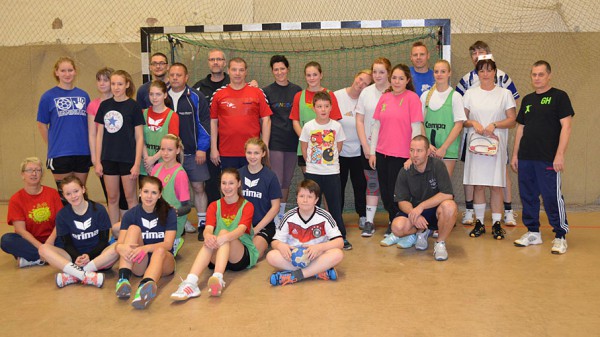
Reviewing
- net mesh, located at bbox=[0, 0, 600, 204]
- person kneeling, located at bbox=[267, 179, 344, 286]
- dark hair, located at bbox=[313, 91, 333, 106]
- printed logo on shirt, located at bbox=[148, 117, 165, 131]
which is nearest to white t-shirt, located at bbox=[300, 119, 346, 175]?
dark hair, located at bbox=[313, 91, 333, 106]

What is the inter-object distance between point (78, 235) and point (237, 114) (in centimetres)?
181

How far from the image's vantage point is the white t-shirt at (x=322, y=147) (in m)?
4.92

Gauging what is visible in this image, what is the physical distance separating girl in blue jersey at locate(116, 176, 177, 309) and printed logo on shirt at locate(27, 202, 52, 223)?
91 cm

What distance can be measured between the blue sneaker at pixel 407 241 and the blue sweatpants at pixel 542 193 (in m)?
0.99

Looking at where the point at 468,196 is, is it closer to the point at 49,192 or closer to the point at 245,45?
the point at 245,45

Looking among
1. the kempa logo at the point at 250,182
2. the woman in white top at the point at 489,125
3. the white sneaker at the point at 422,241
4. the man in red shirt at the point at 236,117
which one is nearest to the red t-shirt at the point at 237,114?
the man in red shirt at the point at 236,117

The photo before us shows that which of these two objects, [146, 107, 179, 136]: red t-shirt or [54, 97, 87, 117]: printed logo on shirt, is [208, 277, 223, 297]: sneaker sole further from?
[54, 97, 87, 117]: printed logo on shirt

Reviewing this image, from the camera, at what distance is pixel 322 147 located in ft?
16.2

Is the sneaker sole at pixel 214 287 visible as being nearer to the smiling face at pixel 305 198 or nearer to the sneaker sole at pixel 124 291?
A: the sneaker sole at pixel 124 291

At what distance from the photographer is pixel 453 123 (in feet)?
16.9

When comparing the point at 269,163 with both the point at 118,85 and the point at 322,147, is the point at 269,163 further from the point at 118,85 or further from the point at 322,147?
the point at 118,85

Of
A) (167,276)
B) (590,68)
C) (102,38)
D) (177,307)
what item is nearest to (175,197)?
(167,276)

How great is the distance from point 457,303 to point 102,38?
585 cm

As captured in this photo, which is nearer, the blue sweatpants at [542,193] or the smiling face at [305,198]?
the smiling face at [305,198]
